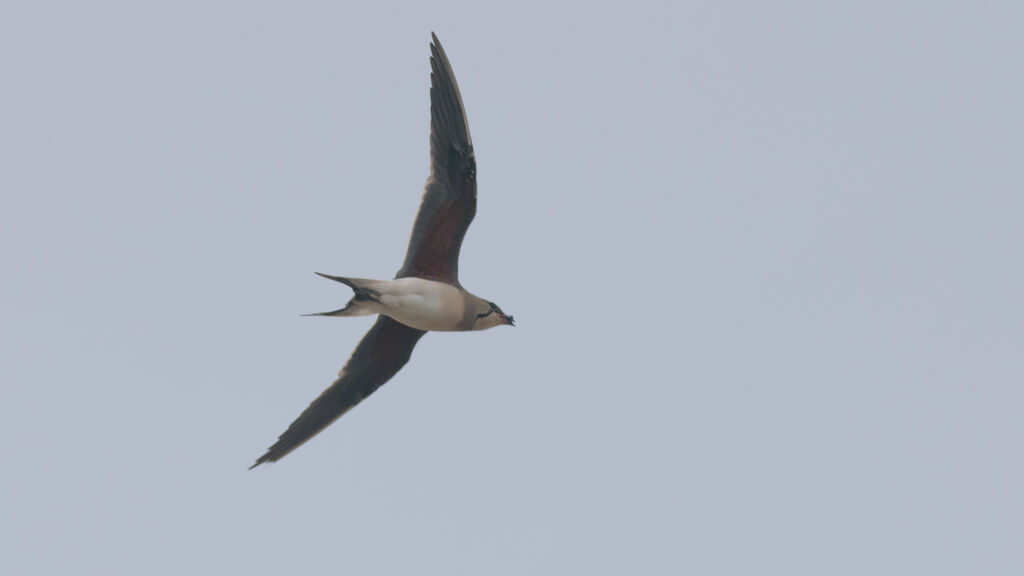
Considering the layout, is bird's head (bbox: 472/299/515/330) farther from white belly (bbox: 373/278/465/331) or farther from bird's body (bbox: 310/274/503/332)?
white belly (bbox: 373/278/465/331)

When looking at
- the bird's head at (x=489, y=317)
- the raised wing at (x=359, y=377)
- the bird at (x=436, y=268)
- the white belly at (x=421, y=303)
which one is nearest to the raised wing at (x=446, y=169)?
the bird at (x=436, y=268)

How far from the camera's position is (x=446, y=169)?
52.9ft

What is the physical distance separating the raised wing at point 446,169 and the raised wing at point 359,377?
1.67m

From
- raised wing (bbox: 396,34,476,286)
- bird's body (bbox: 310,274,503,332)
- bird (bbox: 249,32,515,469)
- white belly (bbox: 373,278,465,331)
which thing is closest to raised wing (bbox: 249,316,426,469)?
bird (bbox: 249,32,515,469)

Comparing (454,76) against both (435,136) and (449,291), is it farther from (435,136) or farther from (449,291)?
(449,291)

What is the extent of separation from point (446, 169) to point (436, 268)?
1.28 meters

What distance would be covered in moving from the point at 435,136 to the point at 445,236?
1.19 m

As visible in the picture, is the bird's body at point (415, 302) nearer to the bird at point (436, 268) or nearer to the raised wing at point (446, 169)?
the bird at point (436, 268)

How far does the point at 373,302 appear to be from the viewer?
52.5 ft

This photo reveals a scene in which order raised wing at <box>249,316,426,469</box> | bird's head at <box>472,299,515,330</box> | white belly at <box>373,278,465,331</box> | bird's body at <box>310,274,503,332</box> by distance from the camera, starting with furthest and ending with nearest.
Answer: raised wing at <box>249,316,426,469</box> → bird's head at <box>472,299,515,330</box> → white belly at <box>373,278,465,331</box> → bird's body at <box>310,274,503,332</box>

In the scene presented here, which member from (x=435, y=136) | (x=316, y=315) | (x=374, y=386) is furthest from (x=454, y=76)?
(x=374, y=386)

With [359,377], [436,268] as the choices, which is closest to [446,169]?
[436,268]

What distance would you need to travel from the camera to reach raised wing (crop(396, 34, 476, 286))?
1595cm

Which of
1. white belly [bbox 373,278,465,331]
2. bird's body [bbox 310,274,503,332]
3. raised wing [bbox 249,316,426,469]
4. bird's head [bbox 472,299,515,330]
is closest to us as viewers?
bird's body [bbox 310,274,503,332]
